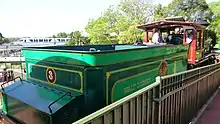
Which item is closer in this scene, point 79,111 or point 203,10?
point 79,111

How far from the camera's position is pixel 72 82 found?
3.26 meters

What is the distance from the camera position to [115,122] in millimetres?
2094

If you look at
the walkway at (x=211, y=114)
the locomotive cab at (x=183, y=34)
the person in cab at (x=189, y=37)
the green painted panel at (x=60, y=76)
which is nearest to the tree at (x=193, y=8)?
the locomotive cab at (x=183, y=34)

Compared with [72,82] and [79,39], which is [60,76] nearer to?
[72,82]

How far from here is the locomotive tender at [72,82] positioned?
295 centimetres

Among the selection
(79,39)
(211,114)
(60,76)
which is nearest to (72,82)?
(60,76)

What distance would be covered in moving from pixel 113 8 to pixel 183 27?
18161 mm

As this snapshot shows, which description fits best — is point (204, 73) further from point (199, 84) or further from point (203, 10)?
point (203, 10)

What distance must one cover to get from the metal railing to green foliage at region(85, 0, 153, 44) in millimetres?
16545

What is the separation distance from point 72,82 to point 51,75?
592 mm

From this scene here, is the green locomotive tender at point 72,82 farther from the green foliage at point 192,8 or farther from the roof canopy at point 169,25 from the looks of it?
the green foliage at point 192,8

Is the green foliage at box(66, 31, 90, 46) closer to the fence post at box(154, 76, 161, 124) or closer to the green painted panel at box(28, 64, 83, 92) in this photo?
the green painted panel at box(28, 64, 83, 92)

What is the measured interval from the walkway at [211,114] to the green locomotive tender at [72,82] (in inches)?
58.8

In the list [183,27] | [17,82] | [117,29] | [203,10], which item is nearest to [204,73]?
[183,27]
